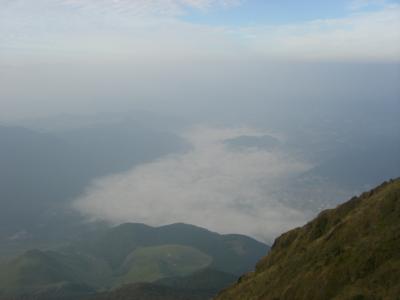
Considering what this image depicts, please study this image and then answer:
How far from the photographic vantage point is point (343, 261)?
5112 cm

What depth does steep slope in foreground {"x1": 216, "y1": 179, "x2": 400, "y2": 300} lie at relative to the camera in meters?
45.2

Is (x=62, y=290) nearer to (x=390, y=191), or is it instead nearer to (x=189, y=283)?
(x=189, y=283)

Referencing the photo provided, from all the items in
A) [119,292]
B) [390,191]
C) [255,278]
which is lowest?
[119,292]

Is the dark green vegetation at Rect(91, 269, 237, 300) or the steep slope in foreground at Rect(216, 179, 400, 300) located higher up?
the steep slope in foreground at Rect(216, 179, 400, 300)

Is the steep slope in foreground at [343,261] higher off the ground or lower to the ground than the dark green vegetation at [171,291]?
higher

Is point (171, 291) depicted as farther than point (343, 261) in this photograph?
Yes

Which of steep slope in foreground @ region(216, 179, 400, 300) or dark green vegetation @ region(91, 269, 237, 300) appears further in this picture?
dark green vegetation @ region(91, 269, 237, 300)

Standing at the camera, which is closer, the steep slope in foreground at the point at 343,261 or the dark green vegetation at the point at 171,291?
the steep slope in foreground at the point at 343,261

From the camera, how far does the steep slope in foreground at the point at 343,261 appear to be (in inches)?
1780

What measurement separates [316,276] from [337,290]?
4.52m

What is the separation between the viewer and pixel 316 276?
5238 centimetres

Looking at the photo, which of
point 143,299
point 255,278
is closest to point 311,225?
point 255,278

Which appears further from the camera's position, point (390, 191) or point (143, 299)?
point (143, 299)

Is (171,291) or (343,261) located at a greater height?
(343,261)
